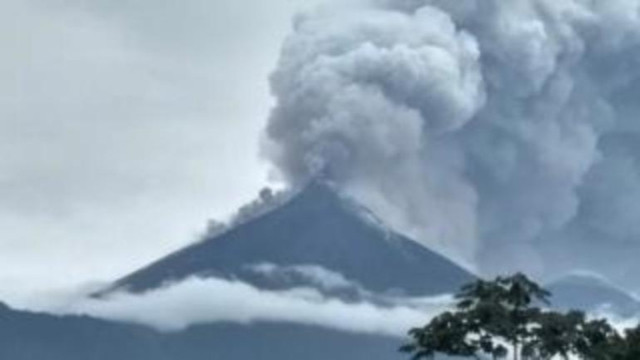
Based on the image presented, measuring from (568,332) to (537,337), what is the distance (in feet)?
2.26

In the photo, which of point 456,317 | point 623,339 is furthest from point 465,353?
point 623,339

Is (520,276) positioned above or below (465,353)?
above

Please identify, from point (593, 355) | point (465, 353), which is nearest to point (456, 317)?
point (465, 353)

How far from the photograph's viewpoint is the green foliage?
3269 cm

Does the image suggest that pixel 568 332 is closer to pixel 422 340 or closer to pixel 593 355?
pixel 593 355

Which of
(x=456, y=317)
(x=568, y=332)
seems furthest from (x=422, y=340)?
(x=568, y=332)

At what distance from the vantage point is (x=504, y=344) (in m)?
34.4

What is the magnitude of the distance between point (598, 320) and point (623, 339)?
1776mm

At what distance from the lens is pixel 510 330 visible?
108ft

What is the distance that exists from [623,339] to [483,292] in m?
2.99

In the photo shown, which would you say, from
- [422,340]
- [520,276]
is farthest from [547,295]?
[422,340]

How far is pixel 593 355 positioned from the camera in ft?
107

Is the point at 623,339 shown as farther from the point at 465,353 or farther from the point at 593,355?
the point at 465,353

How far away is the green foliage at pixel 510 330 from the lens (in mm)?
32688
